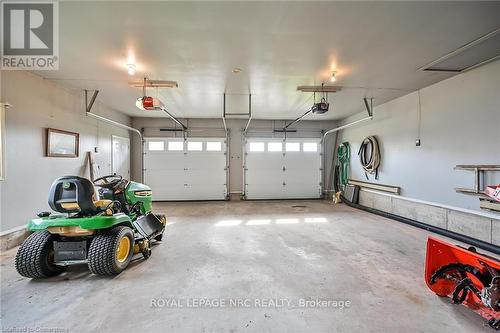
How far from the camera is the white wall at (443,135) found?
334 centimetres

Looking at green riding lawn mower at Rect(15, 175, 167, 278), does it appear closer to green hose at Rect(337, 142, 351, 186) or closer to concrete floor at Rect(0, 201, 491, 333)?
concrete floor at Rect(0, 201, 491, 333)

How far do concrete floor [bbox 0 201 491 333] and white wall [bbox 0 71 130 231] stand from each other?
0.77 meters

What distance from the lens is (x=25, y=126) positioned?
342cm

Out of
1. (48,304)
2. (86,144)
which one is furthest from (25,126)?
(48,304)

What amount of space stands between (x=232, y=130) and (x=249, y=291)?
6.13 m

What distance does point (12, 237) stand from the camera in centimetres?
325

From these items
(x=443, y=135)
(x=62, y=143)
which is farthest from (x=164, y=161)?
(x=443, y=135)

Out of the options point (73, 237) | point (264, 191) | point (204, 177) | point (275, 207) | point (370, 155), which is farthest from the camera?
point (264, 191)

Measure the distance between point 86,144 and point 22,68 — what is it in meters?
1.98

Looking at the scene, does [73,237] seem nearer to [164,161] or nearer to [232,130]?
[164,161]

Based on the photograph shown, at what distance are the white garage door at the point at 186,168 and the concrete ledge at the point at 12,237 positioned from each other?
406 cm

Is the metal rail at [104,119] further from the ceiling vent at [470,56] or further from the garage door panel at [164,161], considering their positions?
the ceiling vent at [470,56]

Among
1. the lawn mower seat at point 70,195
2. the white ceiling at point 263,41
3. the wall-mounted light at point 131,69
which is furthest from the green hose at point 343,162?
the lawn mower seat at point 70,195

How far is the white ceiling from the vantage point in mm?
2119
